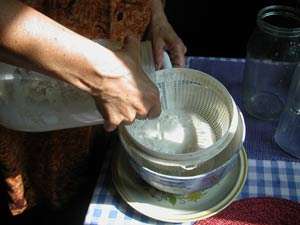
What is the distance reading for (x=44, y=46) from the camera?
609 mm

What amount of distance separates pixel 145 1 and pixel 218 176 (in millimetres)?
384

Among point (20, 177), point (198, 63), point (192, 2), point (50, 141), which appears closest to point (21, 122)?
point (50, 141)

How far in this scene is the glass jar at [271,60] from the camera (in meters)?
0.93

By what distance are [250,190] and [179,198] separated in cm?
14

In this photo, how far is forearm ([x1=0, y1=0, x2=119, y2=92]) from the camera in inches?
23.8

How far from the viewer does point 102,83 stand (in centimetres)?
63

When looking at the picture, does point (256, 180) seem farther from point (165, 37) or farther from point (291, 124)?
point (165, 37)

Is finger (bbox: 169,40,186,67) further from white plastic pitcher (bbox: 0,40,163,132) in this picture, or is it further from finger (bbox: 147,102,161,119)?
finger (bbox: 147,102,161,119)

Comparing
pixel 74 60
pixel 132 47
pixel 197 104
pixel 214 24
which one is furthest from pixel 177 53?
pixel 214 24

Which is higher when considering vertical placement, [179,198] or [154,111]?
[154,111]

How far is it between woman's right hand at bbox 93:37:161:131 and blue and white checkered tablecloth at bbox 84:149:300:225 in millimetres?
199

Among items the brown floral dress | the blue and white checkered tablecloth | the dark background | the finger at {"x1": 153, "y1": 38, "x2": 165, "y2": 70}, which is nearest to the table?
the blue and white checkered tablecloth

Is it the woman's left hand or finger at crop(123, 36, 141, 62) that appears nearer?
finger at crop(123, 36, 141, 62)

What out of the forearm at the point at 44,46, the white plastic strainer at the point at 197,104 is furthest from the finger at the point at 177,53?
the forearm at the point at 44,46
